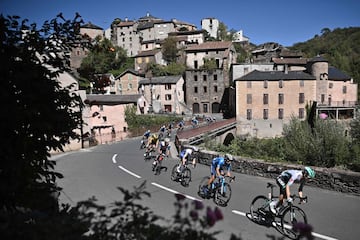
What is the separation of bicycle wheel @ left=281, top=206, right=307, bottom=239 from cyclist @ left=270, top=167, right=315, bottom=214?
27 cm

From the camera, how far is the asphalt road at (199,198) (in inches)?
273

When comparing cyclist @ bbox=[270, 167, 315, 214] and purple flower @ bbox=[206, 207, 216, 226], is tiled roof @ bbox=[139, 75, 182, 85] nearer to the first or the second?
cyclist @ bbox=[270, 167, 315, 214]

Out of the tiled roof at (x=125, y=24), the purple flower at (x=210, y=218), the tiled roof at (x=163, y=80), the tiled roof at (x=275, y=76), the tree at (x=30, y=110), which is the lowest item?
the purple flower at (x=210, y=218)

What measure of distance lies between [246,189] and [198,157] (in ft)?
17.1

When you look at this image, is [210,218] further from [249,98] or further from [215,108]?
[215,108]

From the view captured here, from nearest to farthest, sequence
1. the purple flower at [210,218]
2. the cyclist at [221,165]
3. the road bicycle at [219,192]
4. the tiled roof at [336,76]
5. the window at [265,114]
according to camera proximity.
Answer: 1. the purple flower at [210,218]
2. the cyclist at [221,165]
3. the road bicycle at [219,192]
4. the window at [265,114]
5. the tiled roof at [336,76]

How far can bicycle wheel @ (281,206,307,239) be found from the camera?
659 centimetres

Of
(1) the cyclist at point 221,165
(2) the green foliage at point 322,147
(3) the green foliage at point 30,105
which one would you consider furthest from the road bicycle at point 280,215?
(2) the green foliage at point 322,147

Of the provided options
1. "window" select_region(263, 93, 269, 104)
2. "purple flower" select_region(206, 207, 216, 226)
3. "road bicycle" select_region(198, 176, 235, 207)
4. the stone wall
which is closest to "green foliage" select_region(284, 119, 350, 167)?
the stone wall

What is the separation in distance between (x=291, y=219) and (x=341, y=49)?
90041mm

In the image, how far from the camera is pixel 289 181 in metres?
6.73

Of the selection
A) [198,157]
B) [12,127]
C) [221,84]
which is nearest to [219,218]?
[12,127]

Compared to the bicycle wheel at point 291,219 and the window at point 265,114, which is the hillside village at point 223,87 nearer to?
the window at point 265,114

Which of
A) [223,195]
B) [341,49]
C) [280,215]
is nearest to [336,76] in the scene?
[341,49]
